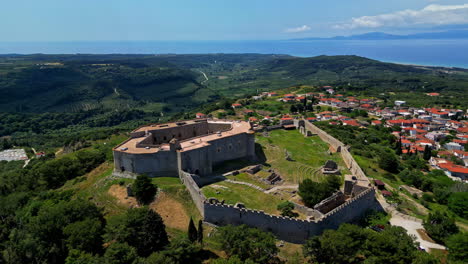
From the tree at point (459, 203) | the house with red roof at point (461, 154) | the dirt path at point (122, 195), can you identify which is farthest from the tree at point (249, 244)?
the house with red roof at point (461, 154)

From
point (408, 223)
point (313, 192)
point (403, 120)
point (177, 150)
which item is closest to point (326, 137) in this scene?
point (408, 223)

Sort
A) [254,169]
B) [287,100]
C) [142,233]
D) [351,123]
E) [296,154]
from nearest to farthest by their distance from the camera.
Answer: [142,233], [254,169], [296,154], [351,123], [287,100]

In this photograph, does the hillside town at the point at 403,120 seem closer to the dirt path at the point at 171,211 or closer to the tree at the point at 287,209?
the dirt path at the point at 171,211

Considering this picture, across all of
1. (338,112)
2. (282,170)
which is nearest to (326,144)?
(282,170)

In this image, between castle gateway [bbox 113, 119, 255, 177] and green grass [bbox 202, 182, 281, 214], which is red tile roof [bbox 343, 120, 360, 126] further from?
green grass [bbox 202, 182, 281, 214]

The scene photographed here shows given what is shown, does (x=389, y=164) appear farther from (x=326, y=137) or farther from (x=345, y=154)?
(x=326, y=137)
